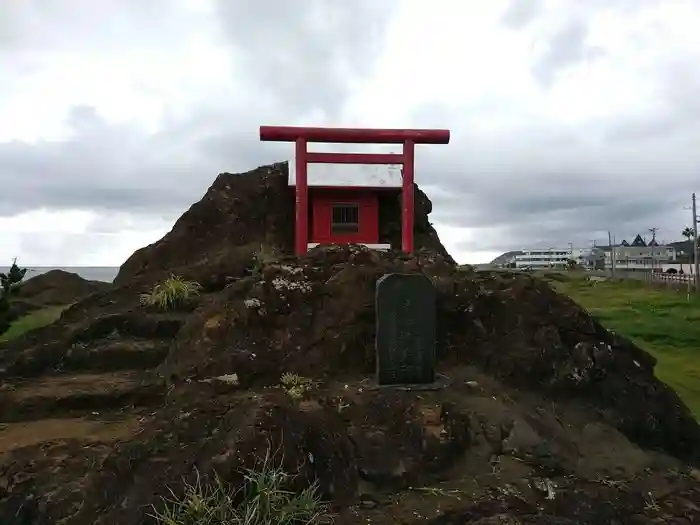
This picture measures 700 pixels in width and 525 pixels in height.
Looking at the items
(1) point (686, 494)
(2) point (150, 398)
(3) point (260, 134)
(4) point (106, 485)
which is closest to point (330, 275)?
(2) point (150, 398)

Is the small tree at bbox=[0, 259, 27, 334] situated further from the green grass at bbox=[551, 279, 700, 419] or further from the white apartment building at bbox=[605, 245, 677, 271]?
the white apartment building at bbox=[605, 245, 677, 271]

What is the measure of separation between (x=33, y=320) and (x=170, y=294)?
14.7 meters

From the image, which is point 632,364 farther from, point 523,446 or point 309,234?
point 309,234

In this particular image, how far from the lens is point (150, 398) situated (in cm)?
901

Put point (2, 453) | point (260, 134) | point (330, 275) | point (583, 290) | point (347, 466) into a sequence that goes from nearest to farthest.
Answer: point (347, 466)
point (2, 453)
point (330, 275)
point (260, 134)
point (583, 290)

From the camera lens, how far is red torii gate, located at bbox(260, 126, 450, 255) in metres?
14.5

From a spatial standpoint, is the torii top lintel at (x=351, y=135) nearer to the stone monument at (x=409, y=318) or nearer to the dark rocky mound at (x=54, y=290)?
the stone monument at (x=409, y=318)

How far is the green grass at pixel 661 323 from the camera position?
54.4 ft

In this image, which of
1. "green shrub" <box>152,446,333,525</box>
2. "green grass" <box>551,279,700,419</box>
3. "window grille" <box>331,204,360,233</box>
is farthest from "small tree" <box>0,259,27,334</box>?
"green grass" <box>551,279,700,419</box>

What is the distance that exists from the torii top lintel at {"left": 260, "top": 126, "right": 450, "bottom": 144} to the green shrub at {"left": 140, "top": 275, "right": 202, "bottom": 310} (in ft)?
15.2

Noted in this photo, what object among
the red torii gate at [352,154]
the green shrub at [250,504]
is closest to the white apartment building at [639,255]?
the red torii gate at [352,154]

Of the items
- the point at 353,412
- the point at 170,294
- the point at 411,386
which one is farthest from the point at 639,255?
the point at 353,412

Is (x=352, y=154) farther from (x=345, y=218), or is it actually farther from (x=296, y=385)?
(x=296, y=385)

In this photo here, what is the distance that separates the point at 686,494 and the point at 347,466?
12.2 feet
